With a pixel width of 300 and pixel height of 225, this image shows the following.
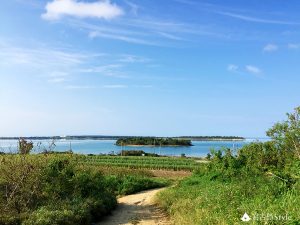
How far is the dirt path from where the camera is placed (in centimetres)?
1288

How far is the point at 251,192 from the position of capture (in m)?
10.3

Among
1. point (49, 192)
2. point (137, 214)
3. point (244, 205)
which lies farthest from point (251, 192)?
point (49, 192)

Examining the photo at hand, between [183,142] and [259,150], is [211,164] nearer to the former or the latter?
[259,150]

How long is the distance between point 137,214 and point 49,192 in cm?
314

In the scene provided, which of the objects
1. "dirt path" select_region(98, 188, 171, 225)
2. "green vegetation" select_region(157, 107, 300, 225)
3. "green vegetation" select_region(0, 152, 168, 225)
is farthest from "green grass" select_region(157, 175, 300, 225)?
"green vegetation" select_region(0, 152, 168, 225)

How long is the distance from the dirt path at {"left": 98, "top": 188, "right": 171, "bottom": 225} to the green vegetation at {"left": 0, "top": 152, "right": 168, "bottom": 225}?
17.6 inches

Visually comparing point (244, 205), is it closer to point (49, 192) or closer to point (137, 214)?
point (137, 214)

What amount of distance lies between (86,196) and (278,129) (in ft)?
30.8

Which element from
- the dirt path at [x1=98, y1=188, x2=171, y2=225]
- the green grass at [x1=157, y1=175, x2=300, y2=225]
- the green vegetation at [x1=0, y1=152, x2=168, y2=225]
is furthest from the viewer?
the dirt path at [x1=98, y1=188, x2=171, y2=225]

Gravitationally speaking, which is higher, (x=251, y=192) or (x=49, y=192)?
(x=251, y=192)

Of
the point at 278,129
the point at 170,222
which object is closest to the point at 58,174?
the point at 170,222

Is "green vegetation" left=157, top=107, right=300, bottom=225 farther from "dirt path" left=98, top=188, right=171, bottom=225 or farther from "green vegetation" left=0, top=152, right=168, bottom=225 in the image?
"green vegetation" left=0, top=152, right=168, bottom=225

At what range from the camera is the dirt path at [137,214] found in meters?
12.9

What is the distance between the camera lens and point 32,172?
13.6 metres
